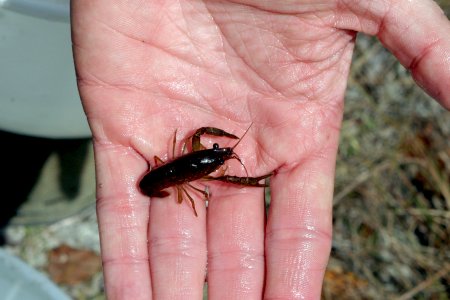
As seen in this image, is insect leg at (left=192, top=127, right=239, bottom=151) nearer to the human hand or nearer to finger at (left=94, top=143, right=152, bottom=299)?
the human hand

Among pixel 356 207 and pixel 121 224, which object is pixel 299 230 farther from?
pixel 356 207

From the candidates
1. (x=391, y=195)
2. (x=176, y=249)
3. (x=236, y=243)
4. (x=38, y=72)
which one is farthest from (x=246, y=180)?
(x=391, y=195)

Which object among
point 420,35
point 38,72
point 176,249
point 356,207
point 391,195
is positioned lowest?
point 356,207

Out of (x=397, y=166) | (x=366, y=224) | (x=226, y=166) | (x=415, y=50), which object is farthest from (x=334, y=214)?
(x=415, y=50)

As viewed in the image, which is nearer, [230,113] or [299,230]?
[299,230]

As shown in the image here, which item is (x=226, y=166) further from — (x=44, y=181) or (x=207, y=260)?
(x=44, y=181)

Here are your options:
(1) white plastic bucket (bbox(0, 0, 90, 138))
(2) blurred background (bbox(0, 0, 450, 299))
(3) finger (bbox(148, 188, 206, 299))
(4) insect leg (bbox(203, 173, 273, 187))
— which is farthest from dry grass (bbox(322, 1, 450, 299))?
(1) white plastic bucket (bbox(0, 0, 90, 138))

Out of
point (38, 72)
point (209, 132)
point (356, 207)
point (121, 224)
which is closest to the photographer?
point (121, 224)
